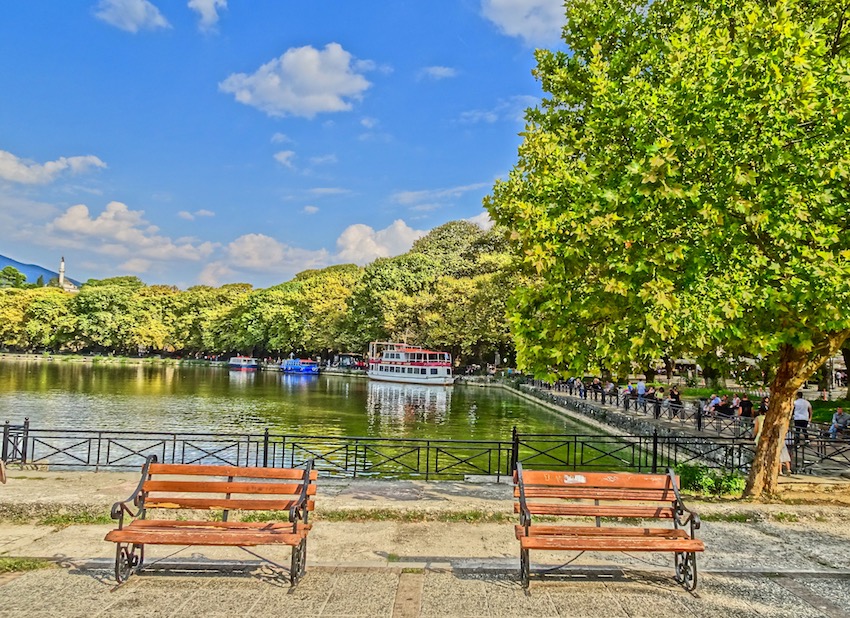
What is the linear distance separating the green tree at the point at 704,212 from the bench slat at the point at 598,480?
2445 millimetres

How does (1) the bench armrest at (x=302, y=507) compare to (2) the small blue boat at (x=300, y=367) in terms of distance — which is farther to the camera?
(2) the small blue boat at (x=300, y=367)

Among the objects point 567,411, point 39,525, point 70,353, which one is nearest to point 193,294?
point 70,353

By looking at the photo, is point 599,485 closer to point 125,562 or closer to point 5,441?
point 125,562

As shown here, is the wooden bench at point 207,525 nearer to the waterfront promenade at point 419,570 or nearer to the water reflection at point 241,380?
the waterfront promenade at point 419,570

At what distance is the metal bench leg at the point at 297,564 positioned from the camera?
237 inches

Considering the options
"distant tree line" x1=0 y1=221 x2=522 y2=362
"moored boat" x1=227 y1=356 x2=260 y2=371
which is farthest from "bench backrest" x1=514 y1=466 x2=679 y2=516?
"moored boat" x1=227 y1=356 x2=260 y2=371

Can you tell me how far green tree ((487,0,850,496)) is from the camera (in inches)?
333

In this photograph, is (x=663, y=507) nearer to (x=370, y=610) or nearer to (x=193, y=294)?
(x=370, y=610)

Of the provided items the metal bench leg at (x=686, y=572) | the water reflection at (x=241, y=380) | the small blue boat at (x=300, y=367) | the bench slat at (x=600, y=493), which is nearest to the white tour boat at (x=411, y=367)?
the water reflection at (x=241, y=380)

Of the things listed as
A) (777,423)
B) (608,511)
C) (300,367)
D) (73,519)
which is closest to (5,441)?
(73,519)

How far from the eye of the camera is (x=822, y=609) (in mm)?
5820

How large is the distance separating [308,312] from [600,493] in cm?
8669

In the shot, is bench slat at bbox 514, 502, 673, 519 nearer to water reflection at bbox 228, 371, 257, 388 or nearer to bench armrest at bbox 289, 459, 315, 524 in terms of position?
bench armrest at bbox 289, 459, 315, 524

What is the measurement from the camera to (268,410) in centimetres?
3547
